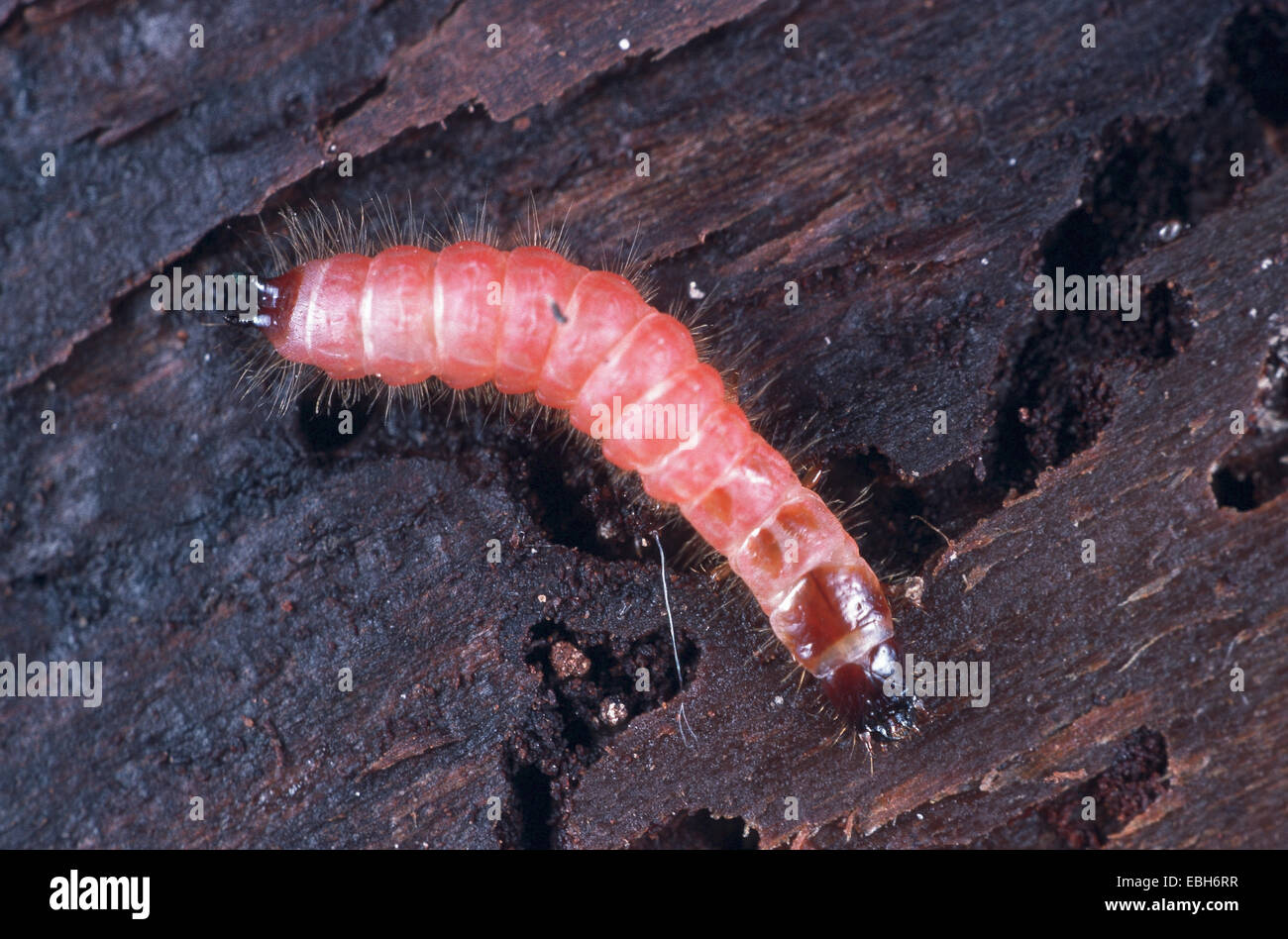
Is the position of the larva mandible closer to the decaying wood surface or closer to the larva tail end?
the larva tail end

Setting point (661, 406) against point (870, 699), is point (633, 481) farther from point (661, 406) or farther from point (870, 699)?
point (870, 699)

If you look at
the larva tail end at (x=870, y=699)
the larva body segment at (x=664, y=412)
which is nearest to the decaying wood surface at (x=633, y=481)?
the larva tail end at (x=870, y=699)

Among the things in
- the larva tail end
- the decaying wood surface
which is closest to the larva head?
the larva tail end

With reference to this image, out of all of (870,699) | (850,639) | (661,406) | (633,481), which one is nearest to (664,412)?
(661,406)

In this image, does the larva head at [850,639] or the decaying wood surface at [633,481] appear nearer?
the larva head at [850,639]

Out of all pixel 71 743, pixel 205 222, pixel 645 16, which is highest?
pixel 645 16

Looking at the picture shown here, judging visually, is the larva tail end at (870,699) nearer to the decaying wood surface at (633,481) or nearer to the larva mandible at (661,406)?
the larva mandible at (661,406)

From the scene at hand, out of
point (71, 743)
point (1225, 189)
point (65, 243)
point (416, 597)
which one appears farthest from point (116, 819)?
point (1225, 189)

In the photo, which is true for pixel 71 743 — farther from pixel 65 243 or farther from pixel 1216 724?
pixel 1216 724
